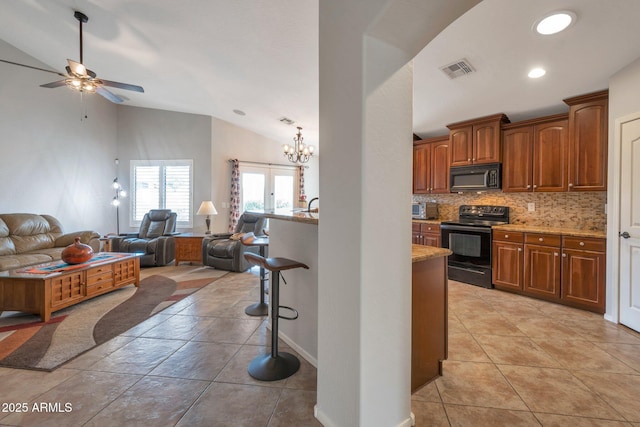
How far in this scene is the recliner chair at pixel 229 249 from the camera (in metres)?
4.96

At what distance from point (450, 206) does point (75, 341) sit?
537cm

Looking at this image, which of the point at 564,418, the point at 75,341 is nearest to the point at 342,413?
the point at 564,418

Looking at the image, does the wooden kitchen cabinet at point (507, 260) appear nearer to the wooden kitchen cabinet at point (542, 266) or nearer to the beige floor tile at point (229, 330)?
the wooden kitchen cabinet at point (542, 266)

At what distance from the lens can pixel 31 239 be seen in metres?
4.36

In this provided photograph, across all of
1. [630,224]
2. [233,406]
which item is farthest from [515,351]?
[233,406]

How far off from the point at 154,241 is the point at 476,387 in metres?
5.56

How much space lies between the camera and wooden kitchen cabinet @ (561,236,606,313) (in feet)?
10.1

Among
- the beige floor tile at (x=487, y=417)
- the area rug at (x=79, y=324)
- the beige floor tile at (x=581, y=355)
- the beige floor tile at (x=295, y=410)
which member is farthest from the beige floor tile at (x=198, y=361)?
the beige floor tile at (x=581, y=355)

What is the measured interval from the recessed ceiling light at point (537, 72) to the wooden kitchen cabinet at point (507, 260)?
6.24 feet

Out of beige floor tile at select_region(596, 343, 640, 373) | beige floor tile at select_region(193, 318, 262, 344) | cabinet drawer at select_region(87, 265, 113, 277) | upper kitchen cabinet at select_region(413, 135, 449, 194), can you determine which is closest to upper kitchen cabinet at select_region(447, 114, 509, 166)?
upper kitchen cabinet at select_region(413, 135, 449, 194)

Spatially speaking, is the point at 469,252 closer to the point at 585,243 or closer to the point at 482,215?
the point at 482,215

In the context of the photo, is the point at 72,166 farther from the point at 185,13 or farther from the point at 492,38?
the point at 492,38

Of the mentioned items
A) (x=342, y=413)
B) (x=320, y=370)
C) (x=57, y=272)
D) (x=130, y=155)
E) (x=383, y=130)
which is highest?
(x=130, y=155)

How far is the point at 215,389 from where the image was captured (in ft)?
6.13
